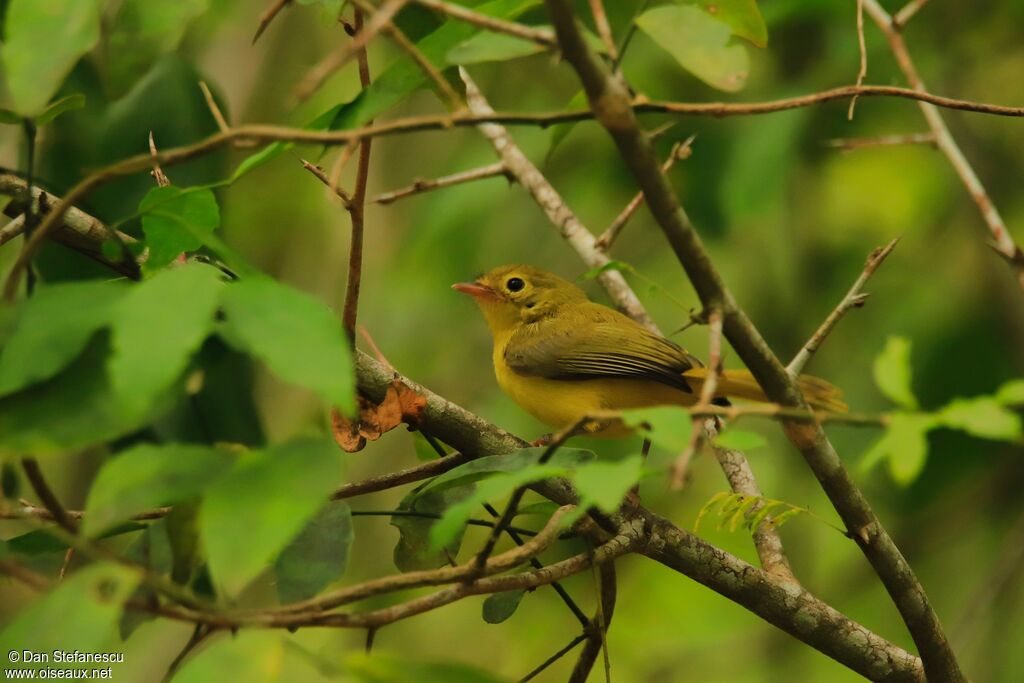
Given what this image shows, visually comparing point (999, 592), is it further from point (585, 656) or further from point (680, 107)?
point (680, 107)

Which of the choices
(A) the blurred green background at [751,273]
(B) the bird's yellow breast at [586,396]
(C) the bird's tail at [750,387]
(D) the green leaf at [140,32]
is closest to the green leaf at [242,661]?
(D) the green leaf at [140,32]

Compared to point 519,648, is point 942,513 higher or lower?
higher

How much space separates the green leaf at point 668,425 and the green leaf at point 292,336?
37 centimetres

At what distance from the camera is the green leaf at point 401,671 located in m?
1.50

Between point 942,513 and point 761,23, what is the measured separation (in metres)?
3.58

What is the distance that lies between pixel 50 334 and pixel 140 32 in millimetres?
920

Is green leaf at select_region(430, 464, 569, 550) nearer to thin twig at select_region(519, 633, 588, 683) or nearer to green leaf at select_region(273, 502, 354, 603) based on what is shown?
green leaf at select_region(273, 502, 354, 603)

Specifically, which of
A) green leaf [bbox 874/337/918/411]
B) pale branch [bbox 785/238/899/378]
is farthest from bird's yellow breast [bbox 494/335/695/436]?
green leaf [bbox 874/337/918/411]

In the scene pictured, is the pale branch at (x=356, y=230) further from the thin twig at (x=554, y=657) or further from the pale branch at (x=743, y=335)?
the thin twig at (x=554, y=657)

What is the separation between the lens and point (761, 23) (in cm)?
211

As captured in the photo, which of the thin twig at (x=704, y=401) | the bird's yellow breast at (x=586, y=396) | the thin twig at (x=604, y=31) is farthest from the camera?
the bird's yellow breast at (x=586, y=396)

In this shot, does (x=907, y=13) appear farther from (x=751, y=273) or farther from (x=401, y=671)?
(x=751, y=273)

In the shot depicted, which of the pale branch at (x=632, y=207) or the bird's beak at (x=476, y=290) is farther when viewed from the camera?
the bird's beak at (x=476, y=290)

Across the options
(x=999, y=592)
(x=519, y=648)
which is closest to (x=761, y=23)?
(x=999, y=592)
